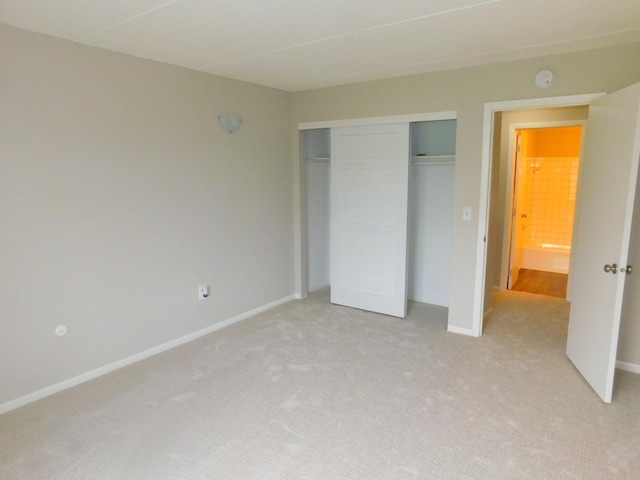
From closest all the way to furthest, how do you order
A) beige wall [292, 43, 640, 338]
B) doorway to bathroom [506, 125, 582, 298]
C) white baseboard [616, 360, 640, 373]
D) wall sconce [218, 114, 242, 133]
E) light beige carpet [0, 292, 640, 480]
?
light beige carpet [0, 292, 640, 480] → beige wall [292, 43, 640, 338] → white baseboard [616, 360, 640, 373] → wall sconce [218, 114, 242, 133] → doorway to bathroom [506, 125, 582, 298]

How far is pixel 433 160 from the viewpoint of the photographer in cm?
433

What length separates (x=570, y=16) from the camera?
7.54ft

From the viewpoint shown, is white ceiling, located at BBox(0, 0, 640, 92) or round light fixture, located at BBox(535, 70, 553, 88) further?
round light fixture, located at BBox(535, 70, 553, 88)

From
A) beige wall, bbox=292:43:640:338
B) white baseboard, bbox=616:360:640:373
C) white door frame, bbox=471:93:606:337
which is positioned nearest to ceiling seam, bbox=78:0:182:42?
beige wall, bbox=292:43:640:338

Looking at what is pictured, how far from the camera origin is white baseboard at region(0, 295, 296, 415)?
103 inches

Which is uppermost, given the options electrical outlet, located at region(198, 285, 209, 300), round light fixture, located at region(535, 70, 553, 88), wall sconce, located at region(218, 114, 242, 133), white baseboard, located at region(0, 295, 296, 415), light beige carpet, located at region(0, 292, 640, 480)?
round light fixture, located at region(535, 70, 553, 88)

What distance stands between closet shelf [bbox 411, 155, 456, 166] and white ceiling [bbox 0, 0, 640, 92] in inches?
41.2

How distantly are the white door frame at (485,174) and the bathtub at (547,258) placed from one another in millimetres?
3542

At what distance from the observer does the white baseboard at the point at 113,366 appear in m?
2.63

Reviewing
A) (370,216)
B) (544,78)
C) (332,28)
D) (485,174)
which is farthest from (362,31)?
(370,216)

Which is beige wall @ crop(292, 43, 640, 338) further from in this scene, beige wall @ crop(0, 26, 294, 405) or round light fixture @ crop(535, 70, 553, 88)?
beige wall @ crop(0, 26, 294, 405)

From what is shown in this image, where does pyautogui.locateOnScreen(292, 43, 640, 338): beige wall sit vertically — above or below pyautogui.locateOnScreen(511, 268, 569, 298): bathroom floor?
above

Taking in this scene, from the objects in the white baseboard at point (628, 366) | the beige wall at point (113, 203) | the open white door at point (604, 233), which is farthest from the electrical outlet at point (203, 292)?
the white baseboard at point (628, 366)

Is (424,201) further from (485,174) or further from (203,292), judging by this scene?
(203,292)
